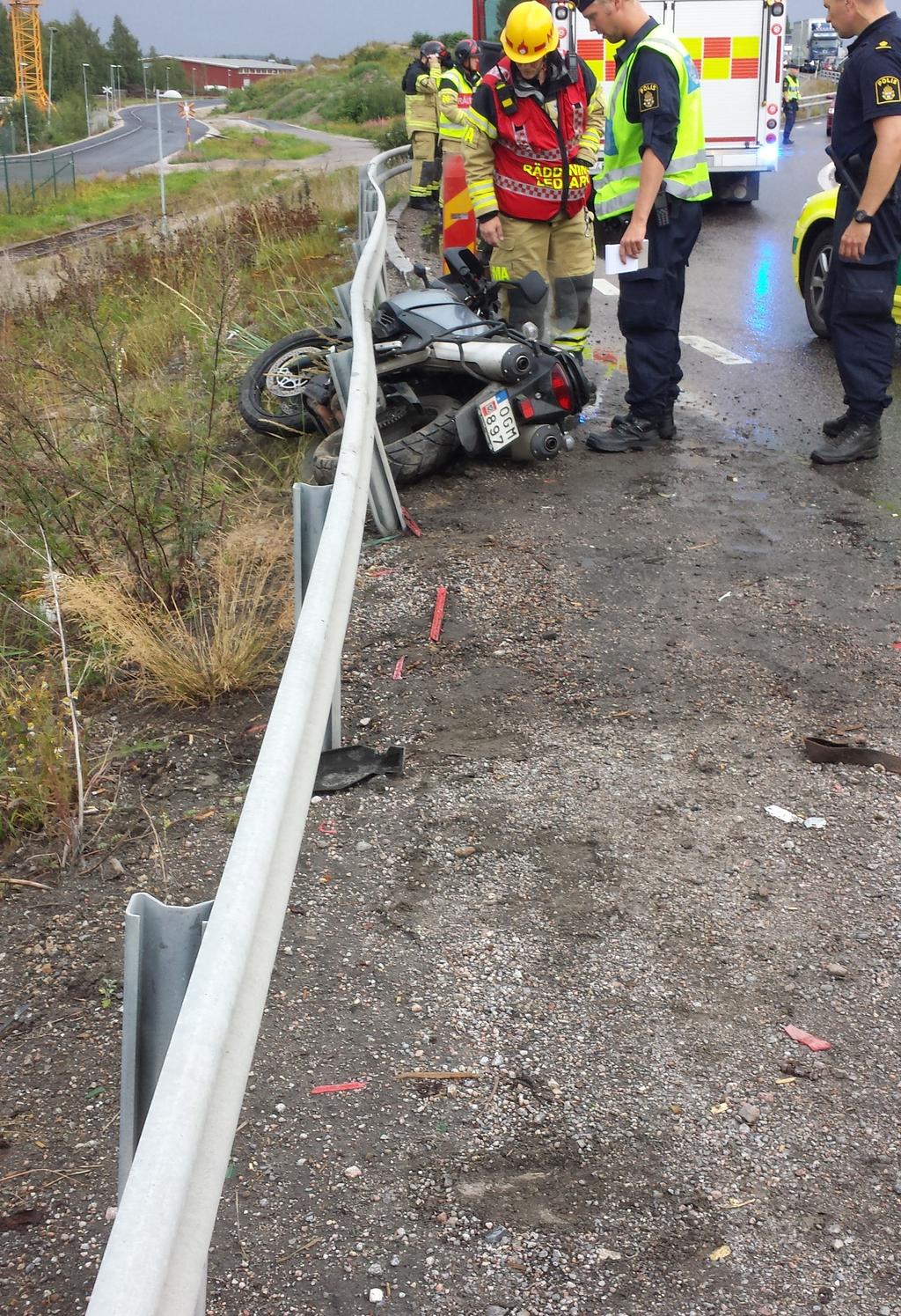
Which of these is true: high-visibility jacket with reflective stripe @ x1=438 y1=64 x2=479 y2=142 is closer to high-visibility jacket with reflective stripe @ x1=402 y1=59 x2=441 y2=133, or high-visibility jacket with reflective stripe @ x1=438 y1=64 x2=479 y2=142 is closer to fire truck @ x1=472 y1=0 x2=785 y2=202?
high-visibility jacket with reflective stripe @ x1=402 y1=59 x2=441 y2=133

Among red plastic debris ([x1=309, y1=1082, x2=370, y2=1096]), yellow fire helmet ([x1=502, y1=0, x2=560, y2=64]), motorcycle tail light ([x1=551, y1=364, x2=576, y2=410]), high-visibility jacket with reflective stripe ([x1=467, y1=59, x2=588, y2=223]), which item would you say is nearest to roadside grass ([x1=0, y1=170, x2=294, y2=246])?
high-visibility jacket with reflective stripe ([x1=467, y1=59, x2=588, y2=223])

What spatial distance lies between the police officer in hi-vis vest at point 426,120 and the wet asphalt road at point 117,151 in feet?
125

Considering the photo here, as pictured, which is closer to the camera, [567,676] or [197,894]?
[197,894]

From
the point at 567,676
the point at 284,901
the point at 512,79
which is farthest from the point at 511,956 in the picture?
the point at 512,79

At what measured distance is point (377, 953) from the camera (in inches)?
115

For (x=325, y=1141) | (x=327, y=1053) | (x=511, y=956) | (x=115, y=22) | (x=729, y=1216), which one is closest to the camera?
(x=729, y=1216)

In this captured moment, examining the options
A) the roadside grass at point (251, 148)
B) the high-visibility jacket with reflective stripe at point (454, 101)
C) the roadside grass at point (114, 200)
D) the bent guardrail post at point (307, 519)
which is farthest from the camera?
the roadside grass at point (251, 148)

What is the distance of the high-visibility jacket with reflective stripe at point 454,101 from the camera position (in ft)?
38.4

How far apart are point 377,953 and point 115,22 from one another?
181 m


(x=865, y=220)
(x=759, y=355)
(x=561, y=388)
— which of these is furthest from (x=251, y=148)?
(x=865, y=220)

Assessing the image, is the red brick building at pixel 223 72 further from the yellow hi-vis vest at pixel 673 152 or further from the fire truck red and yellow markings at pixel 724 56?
the yellow hi-vis vest at pixel 673 152

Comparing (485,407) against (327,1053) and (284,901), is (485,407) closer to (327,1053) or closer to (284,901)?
(327,1053)

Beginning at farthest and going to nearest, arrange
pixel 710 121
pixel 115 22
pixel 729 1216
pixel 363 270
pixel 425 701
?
pixel 115 22 < pixel 710 121 < pixel 363 270 < pixel 425 701 < pixel 729 1216

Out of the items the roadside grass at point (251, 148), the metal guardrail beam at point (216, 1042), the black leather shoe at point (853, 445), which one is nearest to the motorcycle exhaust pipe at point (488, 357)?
the black leather shoe at point (853, 445)
